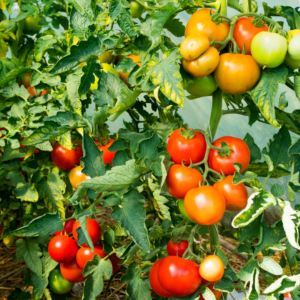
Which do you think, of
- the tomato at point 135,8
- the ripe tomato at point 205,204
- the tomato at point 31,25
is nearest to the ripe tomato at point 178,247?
the ripe tomato at point 205,204

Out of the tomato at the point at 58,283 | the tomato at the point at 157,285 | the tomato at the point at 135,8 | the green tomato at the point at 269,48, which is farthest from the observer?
the tomato at the point at 58,283

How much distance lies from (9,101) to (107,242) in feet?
1.45

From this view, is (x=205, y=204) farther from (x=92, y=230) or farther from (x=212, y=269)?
(x=92, y=230)

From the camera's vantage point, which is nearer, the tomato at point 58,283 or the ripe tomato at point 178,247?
the ripe tomato at point 178,247

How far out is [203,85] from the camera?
507 millimetres

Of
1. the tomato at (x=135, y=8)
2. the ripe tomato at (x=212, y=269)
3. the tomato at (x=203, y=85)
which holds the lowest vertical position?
the ripe tomato at (x=212, y=269)

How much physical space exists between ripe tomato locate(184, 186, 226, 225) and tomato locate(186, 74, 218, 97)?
0.16 m

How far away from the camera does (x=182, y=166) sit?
50 centimetres

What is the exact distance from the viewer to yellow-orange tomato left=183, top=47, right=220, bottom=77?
46 cm

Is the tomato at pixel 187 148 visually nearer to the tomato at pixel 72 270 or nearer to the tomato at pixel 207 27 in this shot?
the tomato at pixel 207 27

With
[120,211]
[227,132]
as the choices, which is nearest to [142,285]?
[120,211]

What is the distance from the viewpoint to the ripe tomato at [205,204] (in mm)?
456

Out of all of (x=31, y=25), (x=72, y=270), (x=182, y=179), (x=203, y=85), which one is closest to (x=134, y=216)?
(x=182, y=179)

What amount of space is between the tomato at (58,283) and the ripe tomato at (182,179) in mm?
523
